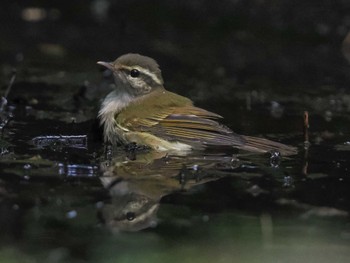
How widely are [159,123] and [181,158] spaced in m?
0.60

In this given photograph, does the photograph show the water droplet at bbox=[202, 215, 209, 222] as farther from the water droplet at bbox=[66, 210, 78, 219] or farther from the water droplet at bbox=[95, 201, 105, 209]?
the water droplet at bbox=[66, 210, 78, 219]

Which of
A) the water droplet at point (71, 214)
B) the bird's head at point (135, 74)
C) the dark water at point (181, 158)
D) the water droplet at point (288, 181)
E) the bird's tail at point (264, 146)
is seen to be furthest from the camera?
the bird's head at point (135, 74)

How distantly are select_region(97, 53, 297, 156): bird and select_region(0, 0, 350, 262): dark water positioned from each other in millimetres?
153

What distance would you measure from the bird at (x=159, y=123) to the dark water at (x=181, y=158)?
15cm

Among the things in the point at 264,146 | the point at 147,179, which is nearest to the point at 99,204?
the point at 147,179

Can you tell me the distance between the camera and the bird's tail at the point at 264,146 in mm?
8531

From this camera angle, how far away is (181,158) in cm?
841

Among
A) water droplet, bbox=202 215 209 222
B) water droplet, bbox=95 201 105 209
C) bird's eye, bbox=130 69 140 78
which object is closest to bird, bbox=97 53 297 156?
bird's eye, bbox=130 69 140 78

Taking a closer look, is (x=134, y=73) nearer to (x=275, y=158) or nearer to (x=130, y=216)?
(x=275, y=158)

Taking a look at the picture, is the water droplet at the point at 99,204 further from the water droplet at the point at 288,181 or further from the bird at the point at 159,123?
the bird at the point at 159,123

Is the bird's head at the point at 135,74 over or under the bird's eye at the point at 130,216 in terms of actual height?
over

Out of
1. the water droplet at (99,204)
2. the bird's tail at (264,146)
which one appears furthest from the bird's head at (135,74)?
the water droplet at (99,204)

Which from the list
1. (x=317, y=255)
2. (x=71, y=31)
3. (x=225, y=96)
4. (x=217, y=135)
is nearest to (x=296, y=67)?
(x=225, y=96)

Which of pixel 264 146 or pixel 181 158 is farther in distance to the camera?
pixel 264 146
